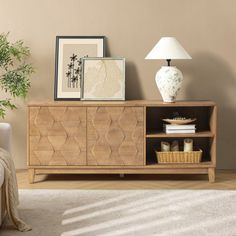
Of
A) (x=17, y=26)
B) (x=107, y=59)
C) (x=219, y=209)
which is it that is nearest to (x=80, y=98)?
(x=107, y=59)

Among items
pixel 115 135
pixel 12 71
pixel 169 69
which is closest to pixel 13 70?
pixel 12 71

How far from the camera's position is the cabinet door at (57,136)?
503 centimetres

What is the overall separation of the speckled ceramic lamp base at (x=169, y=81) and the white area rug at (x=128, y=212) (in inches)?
32.8

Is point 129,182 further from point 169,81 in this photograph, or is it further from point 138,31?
point 138,31

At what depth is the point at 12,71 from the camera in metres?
5.31

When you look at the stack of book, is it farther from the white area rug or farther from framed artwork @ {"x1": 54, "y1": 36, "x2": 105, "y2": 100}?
framed artwork @ {"x1": 54, "y1": 36, "x2": 105, "y2": 100}

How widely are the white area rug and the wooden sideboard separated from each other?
348 millimetres

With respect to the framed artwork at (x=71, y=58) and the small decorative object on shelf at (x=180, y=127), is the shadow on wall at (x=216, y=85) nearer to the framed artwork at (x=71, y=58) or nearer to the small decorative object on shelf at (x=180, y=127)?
the small decorative object on shelf at (x=180, y=127)

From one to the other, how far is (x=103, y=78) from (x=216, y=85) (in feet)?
3.35

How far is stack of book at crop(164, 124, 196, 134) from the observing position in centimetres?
508

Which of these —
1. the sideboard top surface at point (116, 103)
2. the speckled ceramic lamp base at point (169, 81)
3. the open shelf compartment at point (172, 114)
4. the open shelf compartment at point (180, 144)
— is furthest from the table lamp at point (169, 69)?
the open shelf compartment at point (180, 144)

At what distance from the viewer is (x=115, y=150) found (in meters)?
5.05

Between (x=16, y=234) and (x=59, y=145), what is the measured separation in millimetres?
1414

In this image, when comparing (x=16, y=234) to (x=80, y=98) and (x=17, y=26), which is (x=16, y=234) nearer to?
(x=80, y=98)
